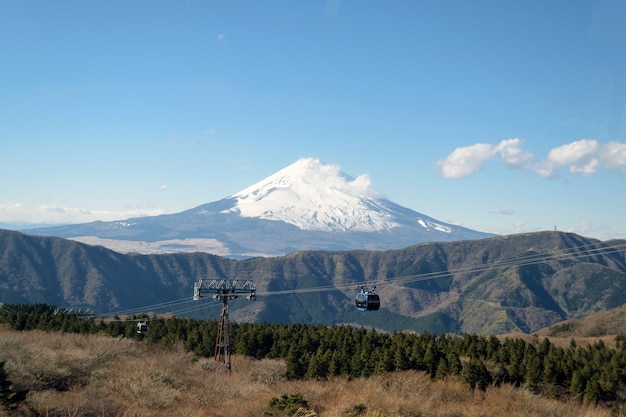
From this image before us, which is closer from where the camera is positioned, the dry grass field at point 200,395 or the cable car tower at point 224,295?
the dry grass field at point 200,395

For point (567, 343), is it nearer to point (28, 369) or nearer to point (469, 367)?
point (469, 367)

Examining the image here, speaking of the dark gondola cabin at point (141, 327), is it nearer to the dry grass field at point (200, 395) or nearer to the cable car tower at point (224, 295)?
the cable car tower at point (224, 295)

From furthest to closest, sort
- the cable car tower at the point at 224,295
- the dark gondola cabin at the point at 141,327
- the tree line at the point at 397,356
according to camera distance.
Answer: the dark gondola cabin at the point at 141,327, the cable car tower at the point at 224,295, the tree line at the point at 397,356

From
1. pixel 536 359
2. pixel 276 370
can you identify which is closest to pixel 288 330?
pixel 276 370

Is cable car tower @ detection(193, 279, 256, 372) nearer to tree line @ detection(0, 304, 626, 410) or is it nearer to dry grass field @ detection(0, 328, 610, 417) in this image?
tree line @ detection(0, 304, 626, 410)

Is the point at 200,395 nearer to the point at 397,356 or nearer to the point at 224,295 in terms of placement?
the point at 224,295

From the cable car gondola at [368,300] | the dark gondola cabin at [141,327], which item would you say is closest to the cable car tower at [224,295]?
the cable car gondola at [368,300]

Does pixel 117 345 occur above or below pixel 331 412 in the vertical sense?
below

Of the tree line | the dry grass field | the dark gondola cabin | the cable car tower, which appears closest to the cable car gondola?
the tree line
